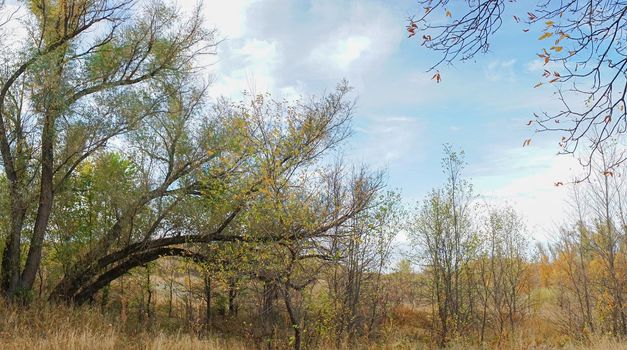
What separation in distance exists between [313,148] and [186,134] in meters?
6.05

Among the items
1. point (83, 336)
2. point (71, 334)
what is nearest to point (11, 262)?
point (71, 334)

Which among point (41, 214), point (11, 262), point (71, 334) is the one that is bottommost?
point (71, 334)

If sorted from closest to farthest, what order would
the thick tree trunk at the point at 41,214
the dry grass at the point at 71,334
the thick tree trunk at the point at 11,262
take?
1. the dry grass at the point at 71,334
2. the thick tree trunk at the point at 11,262
3. the thick tree trunk at the point at 41,214

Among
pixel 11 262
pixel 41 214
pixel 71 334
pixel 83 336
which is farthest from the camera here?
pixel 41 214

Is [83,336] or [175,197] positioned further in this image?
[175,197]

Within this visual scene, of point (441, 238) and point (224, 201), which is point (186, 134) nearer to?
point (224, 201)

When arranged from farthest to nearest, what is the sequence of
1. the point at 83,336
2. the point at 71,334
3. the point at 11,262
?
1. the point at 11,262
2. the point at 71,334
3. the point at 83,336

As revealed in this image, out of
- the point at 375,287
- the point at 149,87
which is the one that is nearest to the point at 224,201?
the point at 149,87

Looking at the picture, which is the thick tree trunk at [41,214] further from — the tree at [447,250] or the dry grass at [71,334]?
the tree at [447,250]

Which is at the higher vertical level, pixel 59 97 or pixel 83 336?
pixel 59 97

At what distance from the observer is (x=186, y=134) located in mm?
18406

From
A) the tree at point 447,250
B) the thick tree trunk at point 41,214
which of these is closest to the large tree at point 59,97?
the thick tree trunk at point 41,214

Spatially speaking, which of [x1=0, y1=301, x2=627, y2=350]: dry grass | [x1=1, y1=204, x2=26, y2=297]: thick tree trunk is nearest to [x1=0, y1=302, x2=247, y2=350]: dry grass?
[x1=0, y1=301, x2=627, y2=350]: dry grass

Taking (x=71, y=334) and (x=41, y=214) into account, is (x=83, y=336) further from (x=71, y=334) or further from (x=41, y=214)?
(x=41, y=214)
